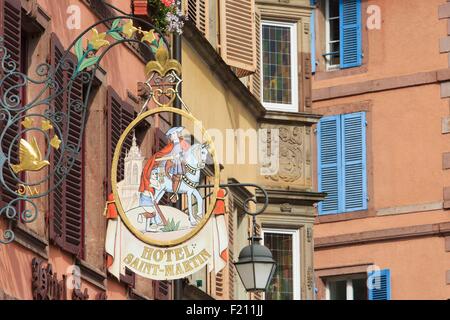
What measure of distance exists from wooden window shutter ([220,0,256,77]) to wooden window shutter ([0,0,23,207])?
380 inches

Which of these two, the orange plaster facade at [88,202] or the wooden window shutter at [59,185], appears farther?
→ the wooden window shutter at [59,185]

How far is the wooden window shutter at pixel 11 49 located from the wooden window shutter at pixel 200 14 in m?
8.15

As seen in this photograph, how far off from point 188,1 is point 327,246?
10.8 meters

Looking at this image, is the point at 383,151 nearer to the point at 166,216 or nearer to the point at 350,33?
the point at 350,33

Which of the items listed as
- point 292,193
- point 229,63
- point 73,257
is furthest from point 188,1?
point 73,257

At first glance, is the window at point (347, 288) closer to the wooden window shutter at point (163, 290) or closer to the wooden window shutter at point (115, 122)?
the wooden window shutter at point (163, 290)

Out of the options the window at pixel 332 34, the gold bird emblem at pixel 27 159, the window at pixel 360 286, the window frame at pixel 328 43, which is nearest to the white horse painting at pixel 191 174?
the gold bird emblem at pixel 27 159

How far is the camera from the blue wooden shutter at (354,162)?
122ft

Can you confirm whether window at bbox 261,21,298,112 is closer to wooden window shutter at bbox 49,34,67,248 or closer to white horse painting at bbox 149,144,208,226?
wooden window shutter at bbox 49,34,67,248

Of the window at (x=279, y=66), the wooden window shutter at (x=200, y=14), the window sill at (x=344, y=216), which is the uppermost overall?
the window at (x=279, y=66)

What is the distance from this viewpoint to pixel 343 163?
37625mm

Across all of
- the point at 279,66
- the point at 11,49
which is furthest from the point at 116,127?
the point at 279,66

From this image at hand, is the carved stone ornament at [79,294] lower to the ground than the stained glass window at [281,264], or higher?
lower

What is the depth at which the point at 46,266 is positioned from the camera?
63.6 ft
